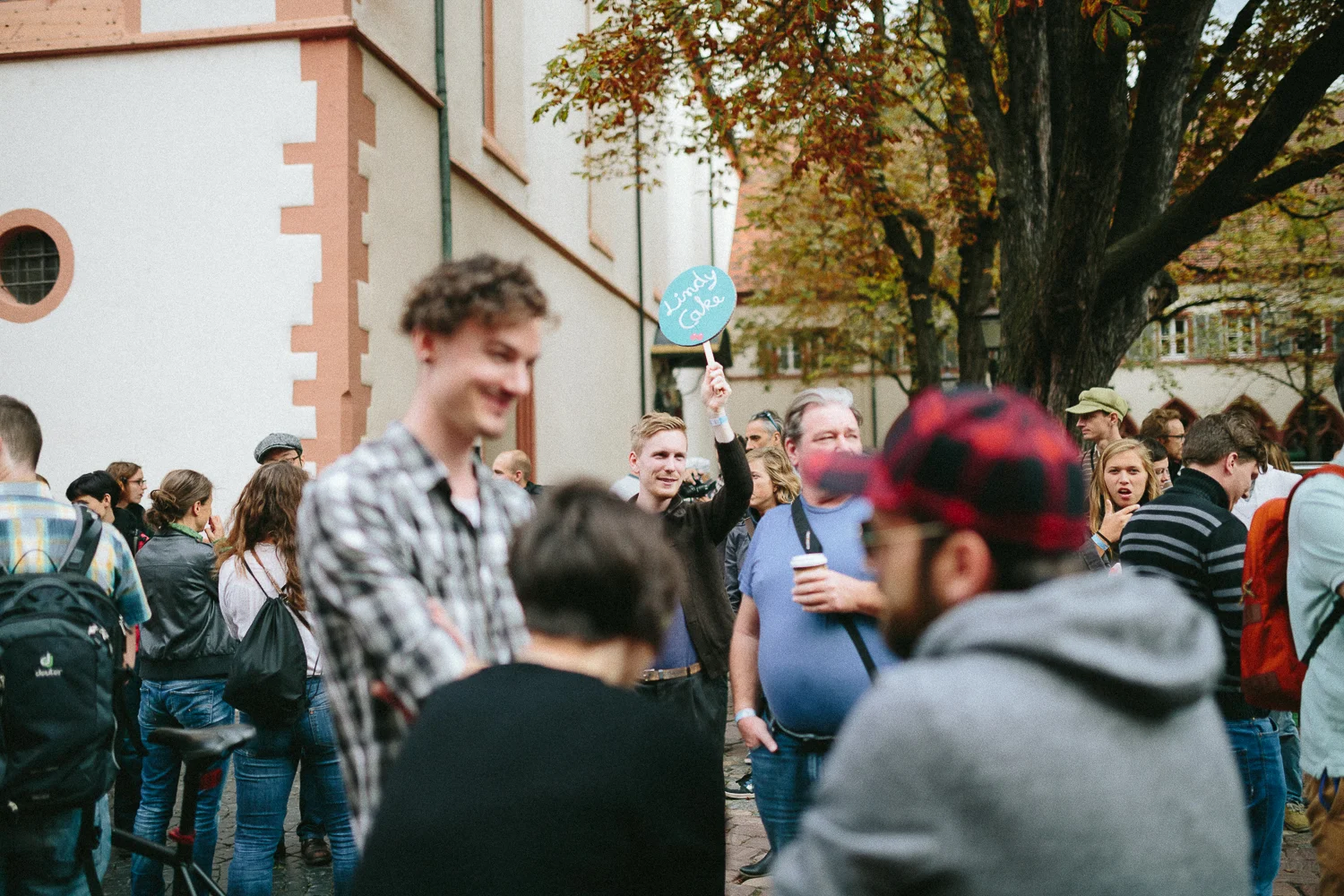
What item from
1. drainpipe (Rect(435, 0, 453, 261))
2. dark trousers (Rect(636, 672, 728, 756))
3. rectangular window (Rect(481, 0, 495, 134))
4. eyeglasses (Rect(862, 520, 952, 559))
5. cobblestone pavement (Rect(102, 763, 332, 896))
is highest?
rectangular window (Rect(481, 0, 495, 134))

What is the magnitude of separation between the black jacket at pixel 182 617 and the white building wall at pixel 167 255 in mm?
3681

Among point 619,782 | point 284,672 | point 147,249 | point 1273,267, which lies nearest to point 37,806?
point 284,672

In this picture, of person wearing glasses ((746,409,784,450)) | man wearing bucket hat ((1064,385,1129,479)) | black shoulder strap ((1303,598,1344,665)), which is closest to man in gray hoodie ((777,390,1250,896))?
black shoulder strap ((1303,598,1344,665))

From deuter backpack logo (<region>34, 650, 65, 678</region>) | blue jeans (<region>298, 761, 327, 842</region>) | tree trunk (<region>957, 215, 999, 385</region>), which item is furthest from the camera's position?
tree trunk (<region>957, 215, 999, 385</region>)

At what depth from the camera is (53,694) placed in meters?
3.33

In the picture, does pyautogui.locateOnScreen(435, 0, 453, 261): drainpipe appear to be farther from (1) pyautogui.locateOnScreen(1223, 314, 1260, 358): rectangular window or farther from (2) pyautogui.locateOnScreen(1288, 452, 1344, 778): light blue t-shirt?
(1) pyautogui.locateOnScreen(1223, 314, 1260, 358): rectangular window

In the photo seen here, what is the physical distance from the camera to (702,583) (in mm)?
4508

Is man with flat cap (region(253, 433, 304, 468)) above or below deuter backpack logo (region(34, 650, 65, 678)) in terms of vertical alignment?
above

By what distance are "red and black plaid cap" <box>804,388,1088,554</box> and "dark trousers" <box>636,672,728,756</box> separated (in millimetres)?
2924

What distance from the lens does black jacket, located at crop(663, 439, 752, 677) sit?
4418 millimetres

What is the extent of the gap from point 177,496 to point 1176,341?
115 ft

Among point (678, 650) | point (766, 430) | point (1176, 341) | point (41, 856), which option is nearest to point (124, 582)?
point (41, 856)

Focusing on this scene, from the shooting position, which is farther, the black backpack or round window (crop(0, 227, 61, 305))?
round window (crop(0, 227, 61, 305))

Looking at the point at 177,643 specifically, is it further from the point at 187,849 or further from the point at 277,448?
the point at 277,448
